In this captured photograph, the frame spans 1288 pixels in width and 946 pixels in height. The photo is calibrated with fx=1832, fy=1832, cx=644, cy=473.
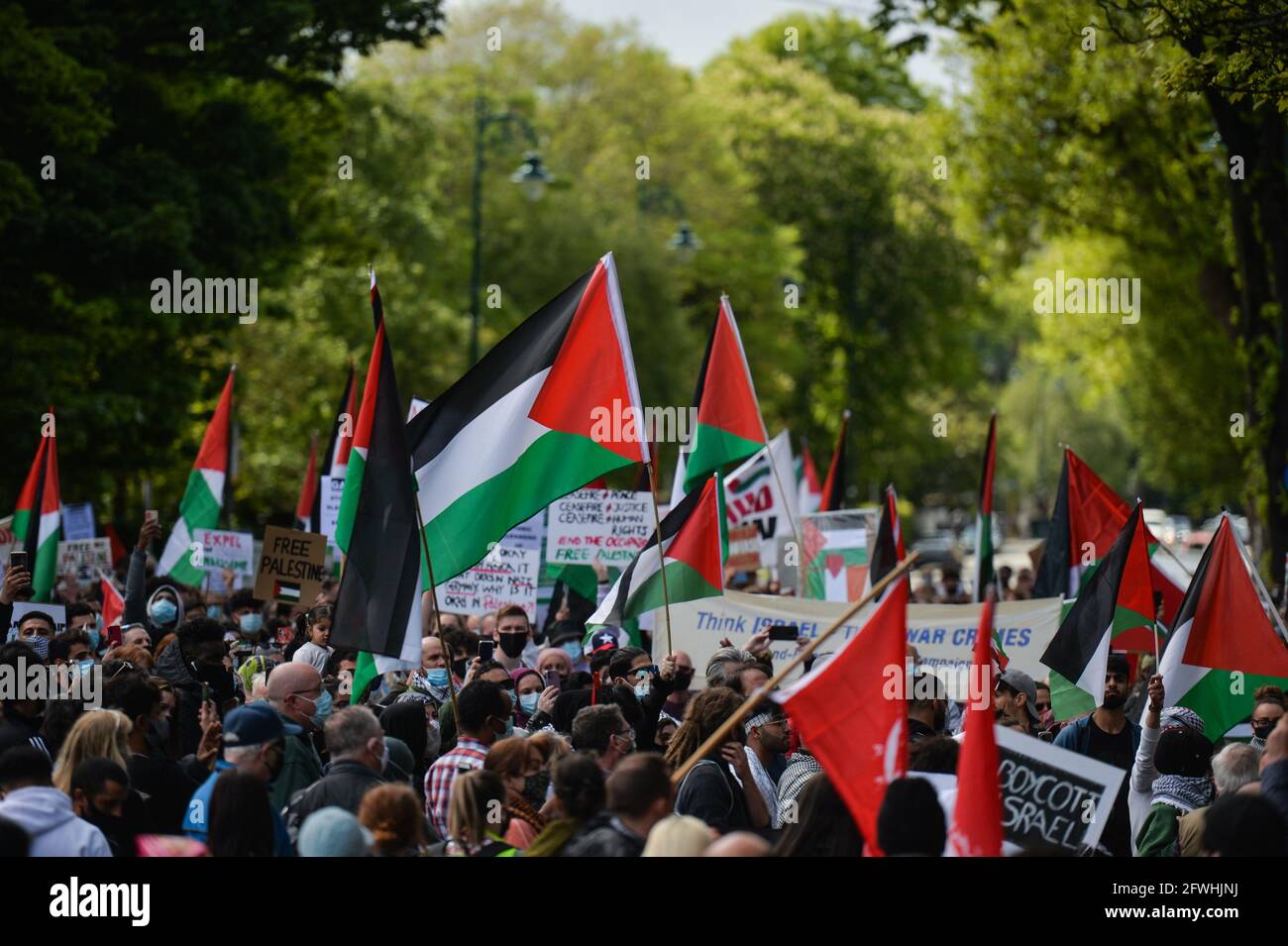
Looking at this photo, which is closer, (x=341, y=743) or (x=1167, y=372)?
(x=341, y=743)

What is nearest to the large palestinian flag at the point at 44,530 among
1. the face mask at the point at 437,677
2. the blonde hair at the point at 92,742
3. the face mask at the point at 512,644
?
the face mask at the point at 512,644

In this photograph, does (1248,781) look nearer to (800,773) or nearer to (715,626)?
(800,773)

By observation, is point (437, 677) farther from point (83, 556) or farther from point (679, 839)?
point (83, 556)

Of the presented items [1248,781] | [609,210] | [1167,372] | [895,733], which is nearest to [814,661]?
[1248,781]

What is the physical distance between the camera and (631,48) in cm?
5209

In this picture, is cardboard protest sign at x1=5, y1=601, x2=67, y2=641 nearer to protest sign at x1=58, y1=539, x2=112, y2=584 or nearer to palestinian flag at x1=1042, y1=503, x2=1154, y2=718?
protest sign at x1=58, y1=539, x2=112, y2=584

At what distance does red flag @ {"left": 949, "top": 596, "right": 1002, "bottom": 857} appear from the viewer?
5.88m

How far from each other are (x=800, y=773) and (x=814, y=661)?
366 cm

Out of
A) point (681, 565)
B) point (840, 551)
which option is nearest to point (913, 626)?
point (681, 565)

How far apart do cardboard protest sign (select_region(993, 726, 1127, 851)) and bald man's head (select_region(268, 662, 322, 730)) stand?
3.08m

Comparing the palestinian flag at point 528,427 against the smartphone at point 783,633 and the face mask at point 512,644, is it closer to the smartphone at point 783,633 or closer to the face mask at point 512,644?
the face mask at point 512,644

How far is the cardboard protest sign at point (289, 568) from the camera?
1308 cm

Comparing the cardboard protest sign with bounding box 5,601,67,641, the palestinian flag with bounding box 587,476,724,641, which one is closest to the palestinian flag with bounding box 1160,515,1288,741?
the palestinian flag with bounding box 587,476,724,641

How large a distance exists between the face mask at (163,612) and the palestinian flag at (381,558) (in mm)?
4734
